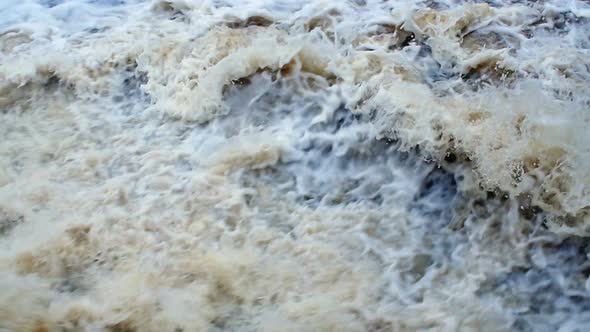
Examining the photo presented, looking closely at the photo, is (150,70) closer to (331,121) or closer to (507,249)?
(331,121)

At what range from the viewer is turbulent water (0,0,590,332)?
10.3ft

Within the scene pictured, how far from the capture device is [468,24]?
5102 millimetres

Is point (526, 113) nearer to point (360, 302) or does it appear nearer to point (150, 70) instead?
point (360, 302)

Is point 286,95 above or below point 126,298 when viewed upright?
above

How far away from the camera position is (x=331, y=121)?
4348 millimetres

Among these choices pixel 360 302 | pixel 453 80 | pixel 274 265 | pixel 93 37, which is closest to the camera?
pixel 360 302

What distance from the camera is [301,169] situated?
404 centimetres

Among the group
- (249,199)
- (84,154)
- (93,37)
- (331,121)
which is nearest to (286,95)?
(331,121)

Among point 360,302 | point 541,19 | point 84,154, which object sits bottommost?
point 360,302

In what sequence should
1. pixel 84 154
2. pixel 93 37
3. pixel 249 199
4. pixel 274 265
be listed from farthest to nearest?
1. pixel 93 37
2. pixel 84 154
3. pixel 249 199
4. pixel 274 265

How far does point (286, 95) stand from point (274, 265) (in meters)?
1.64

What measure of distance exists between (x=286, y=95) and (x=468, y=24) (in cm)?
165

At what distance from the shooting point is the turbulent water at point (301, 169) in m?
3.14

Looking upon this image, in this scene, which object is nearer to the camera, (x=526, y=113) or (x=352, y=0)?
(x=526, y=113)
